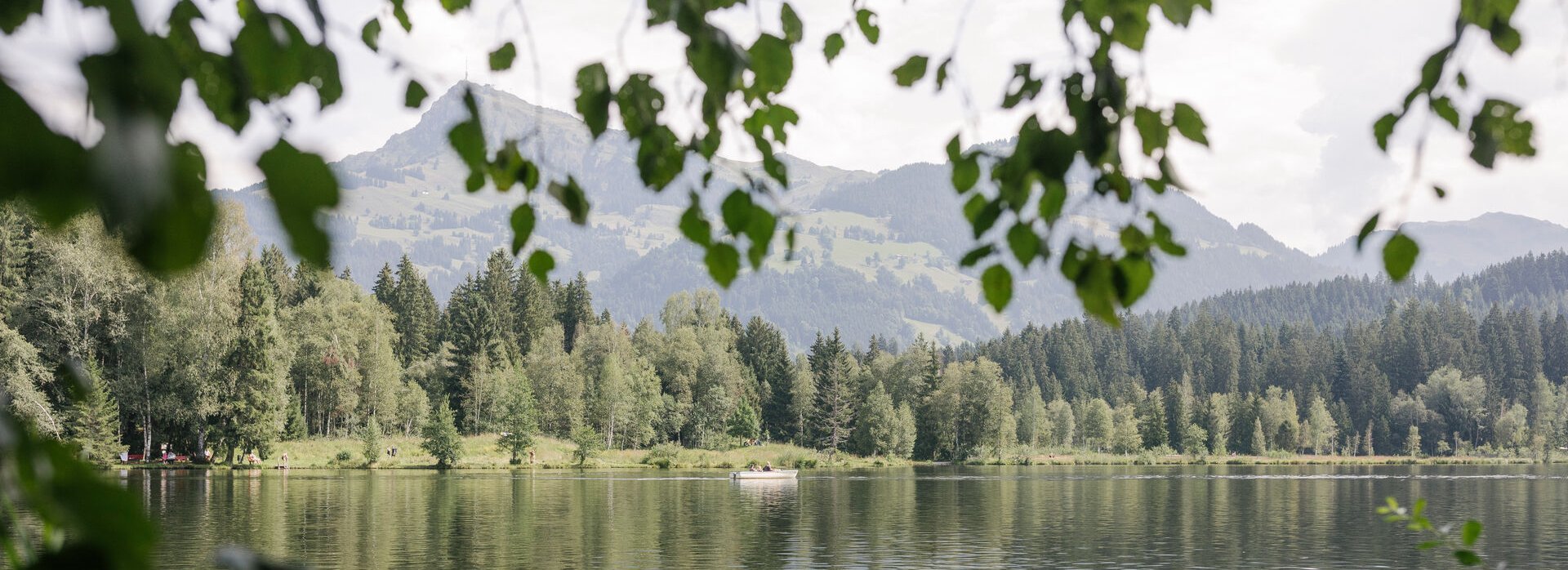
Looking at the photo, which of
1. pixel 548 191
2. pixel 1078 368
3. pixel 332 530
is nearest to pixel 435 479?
pixel 332 530

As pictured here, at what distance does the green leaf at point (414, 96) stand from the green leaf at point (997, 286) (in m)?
→ 1.32

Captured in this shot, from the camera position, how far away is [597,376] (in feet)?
346

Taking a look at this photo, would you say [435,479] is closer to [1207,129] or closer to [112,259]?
[112,259]

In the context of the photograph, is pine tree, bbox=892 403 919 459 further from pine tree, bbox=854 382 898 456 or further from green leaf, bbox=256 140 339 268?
green leaf, bbox=256 140 339 268

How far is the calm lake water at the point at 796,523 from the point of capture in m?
31.5

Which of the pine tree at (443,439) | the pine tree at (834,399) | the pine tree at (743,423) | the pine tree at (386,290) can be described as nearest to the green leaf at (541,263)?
the pine tree at (443,439)

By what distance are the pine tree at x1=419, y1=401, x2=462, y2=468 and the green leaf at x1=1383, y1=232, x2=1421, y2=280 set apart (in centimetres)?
7772

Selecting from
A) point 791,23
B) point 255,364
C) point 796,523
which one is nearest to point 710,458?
point 255,364

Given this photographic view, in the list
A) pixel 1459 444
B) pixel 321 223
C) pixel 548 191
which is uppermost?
pixel 548 191

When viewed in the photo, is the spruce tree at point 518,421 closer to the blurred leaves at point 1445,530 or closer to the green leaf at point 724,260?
the blurred leaves at point 1445,530

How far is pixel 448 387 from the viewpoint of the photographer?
10381 centimetres

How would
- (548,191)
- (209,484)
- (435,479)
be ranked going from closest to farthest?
(548,191)
(209,484)
(435,479)

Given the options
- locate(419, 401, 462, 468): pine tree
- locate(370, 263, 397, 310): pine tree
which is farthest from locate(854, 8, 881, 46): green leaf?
locate(370, 263, 397, 310): pine tree

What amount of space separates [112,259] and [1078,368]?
162 meters
